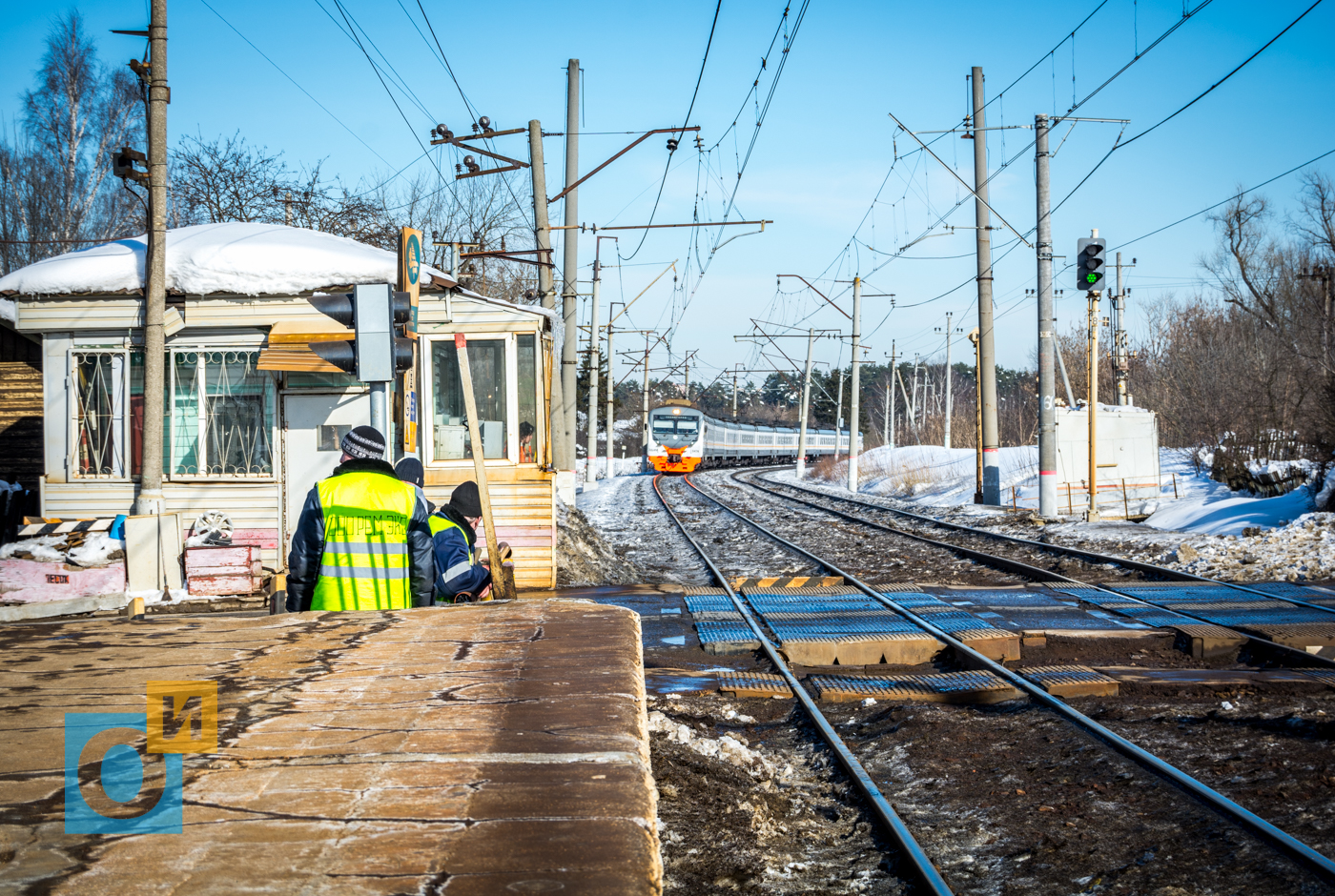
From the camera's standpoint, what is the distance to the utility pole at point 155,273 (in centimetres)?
1009

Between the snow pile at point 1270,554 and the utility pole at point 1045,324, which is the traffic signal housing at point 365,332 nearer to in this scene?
the snow pile at point 1270,554

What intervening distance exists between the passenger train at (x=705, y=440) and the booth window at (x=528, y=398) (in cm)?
3442

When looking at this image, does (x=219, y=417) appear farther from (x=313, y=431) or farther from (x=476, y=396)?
(x=476, y=396)

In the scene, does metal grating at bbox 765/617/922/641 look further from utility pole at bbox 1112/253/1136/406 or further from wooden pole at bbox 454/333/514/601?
utility pole at bbox 1112/253/1136/406

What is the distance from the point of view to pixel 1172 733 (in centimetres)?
562

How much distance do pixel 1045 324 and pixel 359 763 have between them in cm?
1990

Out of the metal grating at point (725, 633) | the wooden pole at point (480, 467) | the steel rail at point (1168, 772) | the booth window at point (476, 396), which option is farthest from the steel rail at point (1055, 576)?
the booth window at point (476, 396)

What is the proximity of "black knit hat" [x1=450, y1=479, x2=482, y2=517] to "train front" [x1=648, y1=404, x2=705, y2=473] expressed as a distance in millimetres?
39219

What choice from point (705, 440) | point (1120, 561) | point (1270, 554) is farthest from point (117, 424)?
point (705, 440)

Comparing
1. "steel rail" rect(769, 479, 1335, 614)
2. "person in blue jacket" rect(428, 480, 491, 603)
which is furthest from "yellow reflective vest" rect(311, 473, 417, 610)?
"steel rail" rect(769, 479, 1335, 614)

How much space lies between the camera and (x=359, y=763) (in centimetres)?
244

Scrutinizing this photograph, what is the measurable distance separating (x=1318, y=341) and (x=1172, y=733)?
1156 inches

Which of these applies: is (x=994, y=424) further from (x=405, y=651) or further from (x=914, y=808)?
(x=405, y=651)

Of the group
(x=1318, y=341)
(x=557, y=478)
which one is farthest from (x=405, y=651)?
(x=1318, y=341)
